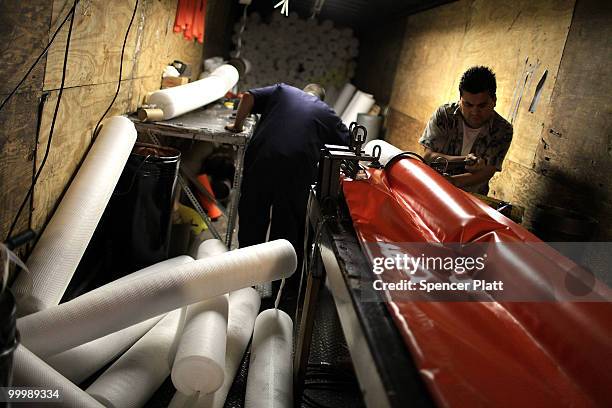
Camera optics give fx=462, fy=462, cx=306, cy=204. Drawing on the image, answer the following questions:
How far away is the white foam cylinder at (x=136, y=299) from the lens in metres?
1.80

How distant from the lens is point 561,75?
3.21 meters

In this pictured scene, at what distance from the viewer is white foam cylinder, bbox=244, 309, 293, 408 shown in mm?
1905

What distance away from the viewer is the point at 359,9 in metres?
7.80

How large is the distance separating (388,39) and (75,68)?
6.34 m

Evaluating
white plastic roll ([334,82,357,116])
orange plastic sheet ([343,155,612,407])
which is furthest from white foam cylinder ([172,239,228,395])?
white plastic roll ([334,82,357,116])

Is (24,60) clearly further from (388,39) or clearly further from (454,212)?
(388,39)

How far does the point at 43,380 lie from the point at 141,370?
0.49m

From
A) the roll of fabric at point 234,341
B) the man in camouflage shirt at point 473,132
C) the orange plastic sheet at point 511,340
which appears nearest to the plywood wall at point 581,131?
the man in camouflage shirt at point 473,132

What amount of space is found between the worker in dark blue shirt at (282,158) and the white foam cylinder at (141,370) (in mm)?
1223

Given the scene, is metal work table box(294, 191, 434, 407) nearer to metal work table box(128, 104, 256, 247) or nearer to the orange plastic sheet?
the orange plastic sheet

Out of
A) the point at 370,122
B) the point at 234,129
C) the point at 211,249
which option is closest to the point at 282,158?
the point at 234,129

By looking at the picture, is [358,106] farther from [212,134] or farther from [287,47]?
[212,134]

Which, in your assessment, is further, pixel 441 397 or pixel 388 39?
pixel 388 39

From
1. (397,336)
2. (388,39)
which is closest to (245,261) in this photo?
(397,336)
